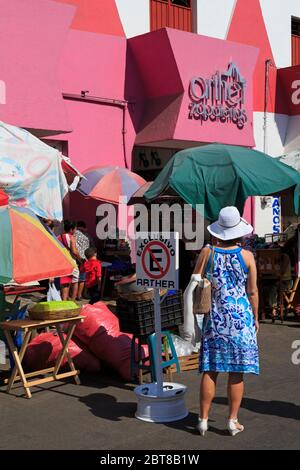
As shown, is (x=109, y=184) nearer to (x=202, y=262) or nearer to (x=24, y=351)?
(x=24, y=351)

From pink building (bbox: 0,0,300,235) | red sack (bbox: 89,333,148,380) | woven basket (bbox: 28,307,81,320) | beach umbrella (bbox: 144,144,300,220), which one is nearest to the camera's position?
woven basket (bbox: 28,307,81,320)

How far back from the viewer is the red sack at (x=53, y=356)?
7445mm

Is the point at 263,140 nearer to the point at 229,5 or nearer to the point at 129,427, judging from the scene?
the point at 229,5

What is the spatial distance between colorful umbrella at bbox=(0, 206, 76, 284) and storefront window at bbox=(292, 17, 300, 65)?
16319 millimetres

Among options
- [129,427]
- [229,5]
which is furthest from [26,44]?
[129,427]

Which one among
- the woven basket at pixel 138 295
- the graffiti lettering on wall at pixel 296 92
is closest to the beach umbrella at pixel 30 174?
the woven basket at pixel 138 295

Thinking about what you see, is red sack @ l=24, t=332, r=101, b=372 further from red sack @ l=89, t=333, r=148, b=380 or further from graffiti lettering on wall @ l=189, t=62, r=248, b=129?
graffiti lettering on wall @ l=189, t=62, r=248, b=129

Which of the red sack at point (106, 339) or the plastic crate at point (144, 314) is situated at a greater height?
the plastic crate at point (144, 314)

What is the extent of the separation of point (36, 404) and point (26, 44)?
821 cm

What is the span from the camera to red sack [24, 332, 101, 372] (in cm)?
745

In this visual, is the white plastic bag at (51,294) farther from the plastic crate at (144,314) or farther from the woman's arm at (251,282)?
the woman's arm at (251,282)

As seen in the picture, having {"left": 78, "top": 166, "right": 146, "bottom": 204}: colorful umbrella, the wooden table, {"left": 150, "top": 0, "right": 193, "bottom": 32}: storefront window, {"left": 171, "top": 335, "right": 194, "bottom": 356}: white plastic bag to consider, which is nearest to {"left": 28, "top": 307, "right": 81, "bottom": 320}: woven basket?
the wooden table

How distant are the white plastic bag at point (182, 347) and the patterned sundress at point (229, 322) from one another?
250cm

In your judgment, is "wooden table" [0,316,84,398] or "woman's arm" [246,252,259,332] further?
"wooden table" [0,316,84,398]
